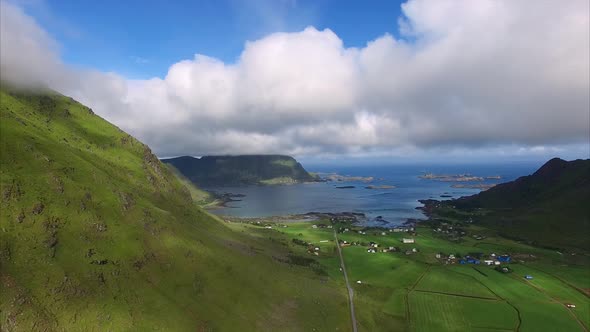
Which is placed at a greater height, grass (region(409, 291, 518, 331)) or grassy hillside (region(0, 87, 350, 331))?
grassy hillside (region(0, 87, 350, 331))

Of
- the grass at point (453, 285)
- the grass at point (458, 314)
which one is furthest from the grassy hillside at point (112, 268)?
the grass at point (453, 285)

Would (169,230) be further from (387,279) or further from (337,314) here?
(387,279)

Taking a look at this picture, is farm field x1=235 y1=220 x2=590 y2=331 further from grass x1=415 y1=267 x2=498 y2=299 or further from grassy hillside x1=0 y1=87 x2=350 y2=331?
grassy hillside x1=0 y1=87 x2=350 y2=331

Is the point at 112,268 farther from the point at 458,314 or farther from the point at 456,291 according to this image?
the point at 456,291

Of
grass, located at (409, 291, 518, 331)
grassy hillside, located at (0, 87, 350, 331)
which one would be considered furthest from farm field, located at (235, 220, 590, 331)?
grassy hillside, located at (0, 87, 350, 331)

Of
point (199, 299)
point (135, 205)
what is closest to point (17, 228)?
point (135, 205)

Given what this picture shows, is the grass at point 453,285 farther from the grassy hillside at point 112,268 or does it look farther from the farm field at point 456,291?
the grassy hillside at point 112,268
